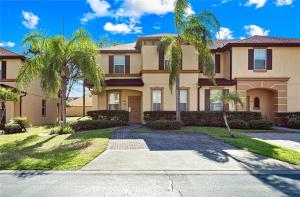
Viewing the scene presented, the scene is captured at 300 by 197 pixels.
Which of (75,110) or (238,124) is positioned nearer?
(238,124)

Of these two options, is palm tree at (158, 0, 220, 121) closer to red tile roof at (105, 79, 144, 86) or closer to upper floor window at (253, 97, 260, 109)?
red tile roof at (105, 79, 144, 86)

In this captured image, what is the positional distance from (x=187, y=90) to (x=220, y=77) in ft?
12.4

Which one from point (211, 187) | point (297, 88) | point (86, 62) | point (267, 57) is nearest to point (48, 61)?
point (86, 62)

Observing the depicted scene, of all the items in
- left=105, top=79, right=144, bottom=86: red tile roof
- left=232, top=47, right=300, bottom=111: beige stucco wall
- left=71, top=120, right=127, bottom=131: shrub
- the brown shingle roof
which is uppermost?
the brown shingle roof

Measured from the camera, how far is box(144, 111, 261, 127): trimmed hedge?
70.1 ft

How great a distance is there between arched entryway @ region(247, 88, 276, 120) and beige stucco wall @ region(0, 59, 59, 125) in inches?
763

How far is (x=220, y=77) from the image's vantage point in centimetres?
2489

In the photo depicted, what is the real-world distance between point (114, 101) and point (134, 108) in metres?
1.85

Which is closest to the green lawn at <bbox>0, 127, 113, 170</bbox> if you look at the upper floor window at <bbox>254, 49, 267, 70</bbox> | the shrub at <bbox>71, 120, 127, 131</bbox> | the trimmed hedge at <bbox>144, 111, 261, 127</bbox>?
the shrub at <bbox>71, 120, 127, 131</bbox>

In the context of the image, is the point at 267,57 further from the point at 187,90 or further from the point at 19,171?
the point at 19,171

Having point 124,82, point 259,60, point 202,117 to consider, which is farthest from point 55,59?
point 259,60

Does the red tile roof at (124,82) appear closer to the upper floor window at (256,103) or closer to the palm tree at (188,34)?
the palm tree at (188,34)

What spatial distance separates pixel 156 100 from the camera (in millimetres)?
23109

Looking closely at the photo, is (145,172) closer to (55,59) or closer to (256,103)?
(55,59)
